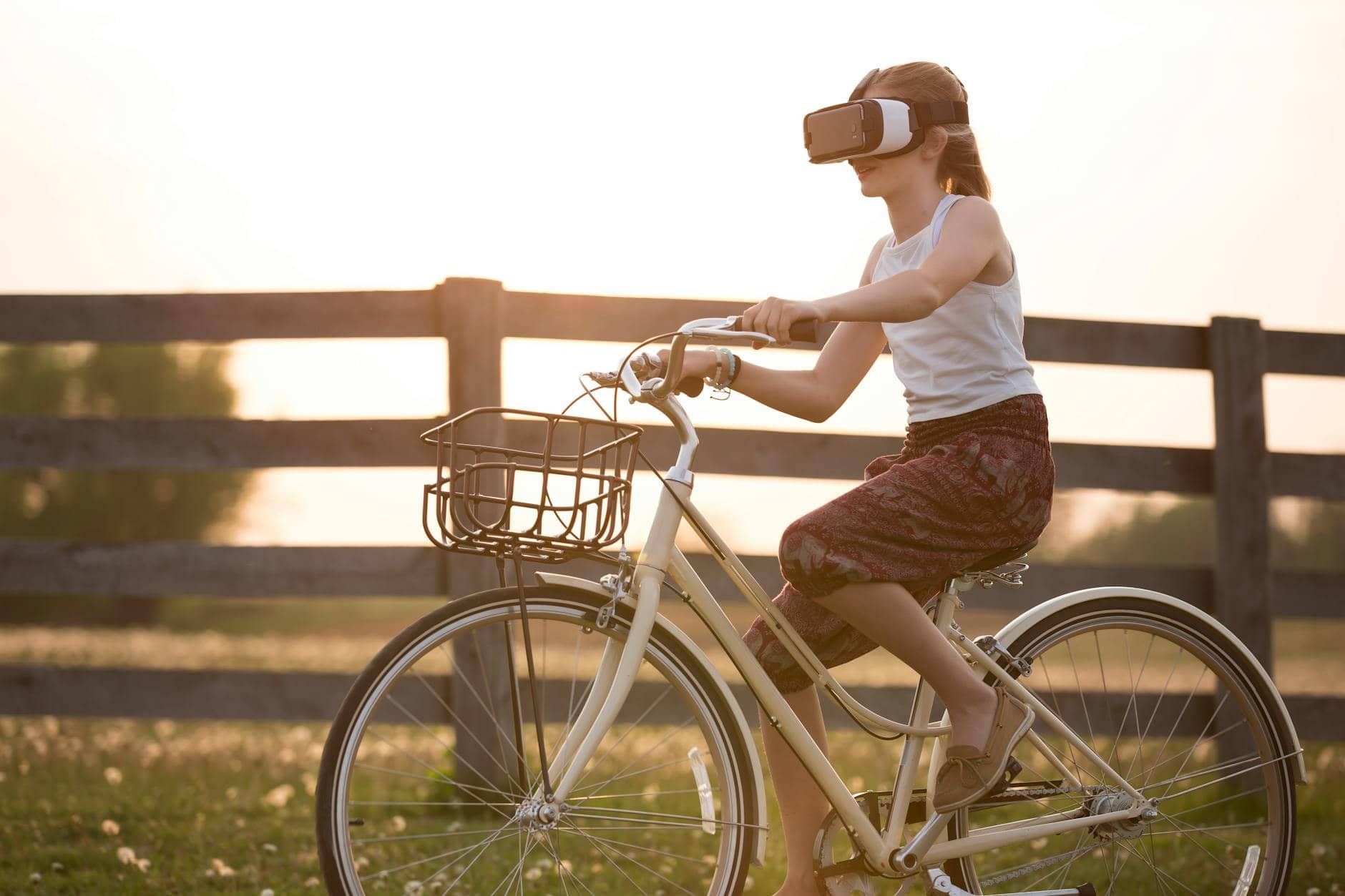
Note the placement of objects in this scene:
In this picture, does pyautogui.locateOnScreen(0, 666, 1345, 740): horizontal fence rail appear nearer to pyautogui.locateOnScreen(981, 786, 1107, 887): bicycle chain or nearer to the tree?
pyautogui.locateOnScreen(981, 786, 1107, 887): bicycle chain

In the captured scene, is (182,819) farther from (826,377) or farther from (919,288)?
(919,288)

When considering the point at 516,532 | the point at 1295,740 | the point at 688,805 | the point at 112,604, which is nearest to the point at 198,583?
the point at 688,805

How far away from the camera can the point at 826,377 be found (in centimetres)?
239

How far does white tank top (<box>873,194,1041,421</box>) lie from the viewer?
87.6 inches

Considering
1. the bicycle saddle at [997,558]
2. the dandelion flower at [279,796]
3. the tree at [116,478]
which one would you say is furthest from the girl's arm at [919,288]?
the tree at [116,478]

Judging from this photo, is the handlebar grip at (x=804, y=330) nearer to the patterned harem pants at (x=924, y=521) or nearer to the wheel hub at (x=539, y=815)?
the patterned harem pants at (x=924, y=521)

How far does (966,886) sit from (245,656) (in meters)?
11.5

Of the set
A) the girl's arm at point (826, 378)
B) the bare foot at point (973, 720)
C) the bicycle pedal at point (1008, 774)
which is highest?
the girl's arm at point (826, 378)

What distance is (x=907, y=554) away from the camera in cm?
216

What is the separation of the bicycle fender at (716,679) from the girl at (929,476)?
7.9 inches

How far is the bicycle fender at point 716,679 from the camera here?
6.63ft

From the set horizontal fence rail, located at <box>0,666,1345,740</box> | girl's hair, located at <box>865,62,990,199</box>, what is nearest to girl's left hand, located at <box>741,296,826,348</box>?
girl's hair, located at <box>865,62,990,199</box>

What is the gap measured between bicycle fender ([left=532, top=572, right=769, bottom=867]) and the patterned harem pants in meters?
0.21

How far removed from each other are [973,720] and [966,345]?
65 centimetres
